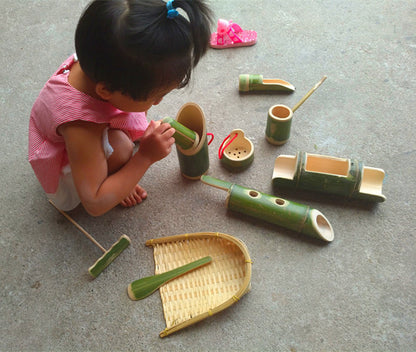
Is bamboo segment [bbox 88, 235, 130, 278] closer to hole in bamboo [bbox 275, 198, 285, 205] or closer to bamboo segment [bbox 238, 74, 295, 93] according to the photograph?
hole in bamboo [bbox 275, 198, 285, 205]

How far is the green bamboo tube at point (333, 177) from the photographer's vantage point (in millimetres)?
825

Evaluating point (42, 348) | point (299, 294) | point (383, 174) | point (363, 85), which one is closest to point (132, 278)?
point (42, 348)

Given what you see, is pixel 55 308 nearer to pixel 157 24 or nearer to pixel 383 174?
pixel 157 24

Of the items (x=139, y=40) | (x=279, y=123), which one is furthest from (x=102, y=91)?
(x=279, y=123)

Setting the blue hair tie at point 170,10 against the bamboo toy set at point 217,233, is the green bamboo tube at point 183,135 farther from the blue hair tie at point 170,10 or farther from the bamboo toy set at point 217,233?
the blue hair tie at point 170,10

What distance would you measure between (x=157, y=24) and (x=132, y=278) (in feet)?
1.75

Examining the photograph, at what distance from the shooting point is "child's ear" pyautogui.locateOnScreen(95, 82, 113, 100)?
2.01 feet

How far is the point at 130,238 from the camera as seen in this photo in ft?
2.81

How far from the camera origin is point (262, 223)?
2.81 ft

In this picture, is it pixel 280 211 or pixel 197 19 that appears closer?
pixel 197 19

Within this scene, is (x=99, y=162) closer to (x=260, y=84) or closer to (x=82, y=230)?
(x=82, y=230)

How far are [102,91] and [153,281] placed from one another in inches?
16.1

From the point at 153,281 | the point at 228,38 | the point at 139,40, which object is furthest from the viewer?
the point at 228,38

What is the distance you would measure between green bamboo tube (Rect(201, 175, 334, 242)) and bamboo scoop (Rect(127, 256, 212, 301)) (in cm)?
15
